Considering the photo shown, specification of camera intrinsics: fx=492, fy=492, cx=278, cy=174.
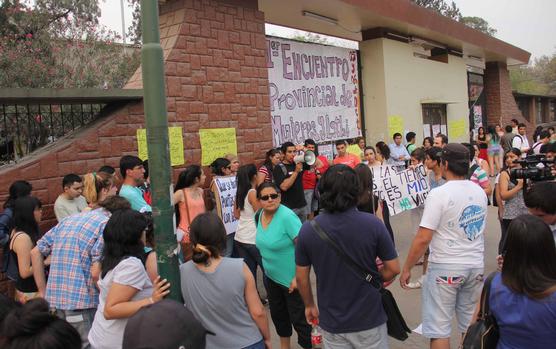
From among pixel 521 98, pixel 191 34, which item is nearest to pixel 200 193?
pixel 191 34

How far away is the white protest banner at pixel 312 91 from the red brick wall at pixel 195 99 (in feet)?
3.02

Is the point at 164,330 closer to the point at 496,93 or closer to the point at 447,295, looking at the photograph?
the point at 447,295

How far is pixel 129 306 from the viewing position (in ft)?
8.84

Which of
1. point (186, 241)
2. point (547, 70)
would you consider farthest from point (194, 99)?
point (547, 70)

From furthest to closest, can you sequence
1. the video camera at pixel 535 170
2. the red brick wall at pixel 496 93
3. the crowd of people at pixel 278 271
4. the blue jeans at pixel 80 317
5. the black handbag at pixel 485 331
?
the red brick wall at pixel 496 93 → the video camera at pixel 535 170 → the blue jeans at pixel 80 317 → the black handbag at pixel 485 331 → the crowd of people at pixel 278 271

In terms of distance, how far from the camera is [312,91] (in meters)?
9.88

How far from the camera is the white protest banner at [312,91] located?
8.91m

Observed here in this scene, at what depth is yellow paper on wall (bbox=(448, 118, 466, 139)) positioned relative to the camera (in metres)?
14.8

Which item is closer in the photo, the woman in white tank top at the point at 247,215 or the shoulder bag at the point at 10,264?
the shoulder bag at the point at 10,264

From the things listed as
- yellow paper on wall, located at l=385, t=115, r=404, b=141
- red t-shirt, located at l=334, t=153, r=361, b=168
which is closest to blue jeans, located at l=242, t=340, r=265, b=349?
red t-shirt, located at l=334, t=153, r=361, b=168

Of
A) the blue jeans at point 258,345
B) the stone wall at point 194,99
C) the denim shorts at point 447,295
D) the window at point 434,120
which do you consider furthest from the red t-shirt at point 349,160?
the blue jeans at point 258,345

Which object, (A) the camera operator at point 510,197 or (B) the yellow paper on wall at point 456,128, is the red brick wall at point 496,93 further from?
(A) the camera operator at point 510,197

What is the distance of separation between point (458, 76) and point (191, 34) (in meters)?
11.0

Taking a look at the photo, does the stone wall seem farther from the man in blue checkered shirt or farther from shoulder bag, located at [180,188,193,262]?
the man in blue checkered shirt
